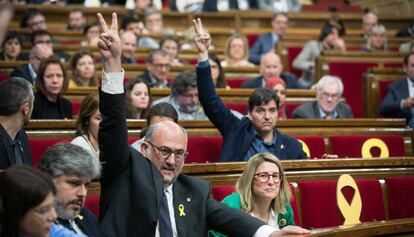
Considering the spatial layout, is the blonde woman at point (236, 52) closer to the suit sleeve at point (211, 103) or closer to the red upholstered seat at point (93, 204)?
the suit sleeve at point (211, 103)

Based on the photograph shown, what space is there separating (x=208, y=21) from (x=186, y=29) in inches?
15.6

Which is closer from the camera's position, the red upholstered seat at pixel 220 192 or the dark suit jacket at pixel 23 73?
the red upholstered seat at pixel 220 192

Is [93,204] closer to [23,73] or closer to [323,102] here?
[23,73]

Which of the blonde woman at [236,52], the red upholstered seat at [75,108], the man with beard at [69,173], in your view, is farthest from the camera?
the blonde woman at [236,52]

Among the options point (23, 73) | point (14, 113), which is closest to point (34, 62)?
point (23, 73)

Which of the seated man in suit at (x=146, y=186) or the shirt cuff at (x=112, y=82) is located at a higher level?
the shirt cuff at (x=112, y=82)

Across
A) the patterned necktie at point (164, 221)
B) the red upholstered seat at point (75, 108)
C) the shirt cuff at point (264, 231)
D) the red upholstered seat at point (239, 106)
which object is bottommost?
the shirt cuff at point (264, 231)

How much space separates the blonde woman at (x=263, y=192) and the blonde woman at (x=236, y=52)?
13.1 ft

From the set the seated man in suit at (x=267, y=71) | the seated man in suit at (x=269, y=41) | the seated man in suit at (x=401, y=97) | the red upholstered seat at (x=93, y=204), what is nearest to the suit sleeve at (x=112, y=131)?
the red upholstered seat at (x=93, y=204)

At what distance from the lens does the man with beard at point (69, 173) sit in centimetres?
259

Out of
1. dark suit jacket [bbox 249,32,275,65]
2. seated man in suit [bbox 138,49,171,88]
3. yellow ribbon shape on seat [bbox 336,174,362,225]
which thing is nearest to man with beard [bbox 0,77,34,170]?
yellow ribbon shape on seat [bbox 336,174,362,225]

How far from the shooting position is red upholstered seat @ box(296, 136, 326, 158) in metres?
4.94

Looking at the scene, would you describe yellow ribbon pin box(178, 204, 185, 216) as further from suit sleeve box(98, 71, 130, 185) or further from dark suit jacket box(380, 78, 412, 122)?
dark suit jacket box(380, 78, 412, 122)

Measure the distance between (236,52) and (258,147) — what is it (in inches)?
115
